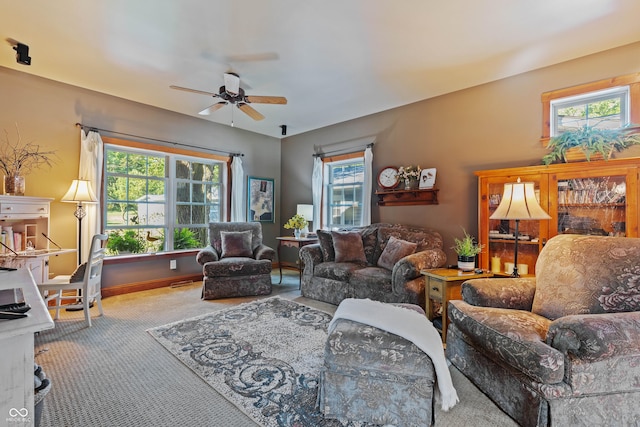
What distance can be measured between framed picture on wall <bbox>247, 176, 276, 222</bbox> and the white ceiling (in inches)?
87.9

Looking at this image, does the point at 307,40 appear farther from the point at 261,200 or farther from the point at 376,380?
the point at 261,200

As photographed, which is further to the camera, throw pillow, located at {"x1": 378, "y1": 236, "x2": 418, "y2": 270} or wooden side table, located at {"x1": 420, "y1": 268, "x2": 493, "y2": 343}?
throw pillow, located at {"x1": 378, "y1": 236, "x2": 418, "y2": 270}

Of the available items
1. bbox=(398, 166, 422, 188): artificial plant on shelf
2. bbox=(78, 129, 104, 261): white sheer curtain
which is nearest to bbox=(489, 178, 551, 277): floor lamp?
bbox=(398, 166, 422, 188): artificial plant on shelf

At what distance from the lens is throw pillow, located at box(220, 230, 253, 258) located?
4441 millimetres

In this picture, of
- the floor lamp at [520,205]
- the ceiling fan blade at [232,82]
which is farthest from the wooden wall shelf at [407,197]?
→ the ceiling fan blade at [232,82]

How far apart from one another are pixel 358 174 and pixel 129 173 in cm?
360

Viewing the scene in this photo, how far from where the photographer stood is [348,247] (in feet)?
13.2

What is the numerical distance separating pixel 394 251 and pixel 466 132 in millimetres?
1768

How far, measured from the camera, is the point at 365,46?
9.22 ft

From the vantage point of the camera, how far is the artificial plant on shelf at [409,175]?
4.18m

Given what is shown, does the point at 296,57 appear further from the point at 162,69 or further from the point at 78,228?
the point at 78,228

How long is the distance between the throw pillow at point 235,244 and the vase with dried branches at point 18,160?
229cm

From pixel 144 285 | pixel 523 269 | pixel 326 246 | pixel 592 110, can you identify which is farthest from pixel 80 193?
pixel 592 110

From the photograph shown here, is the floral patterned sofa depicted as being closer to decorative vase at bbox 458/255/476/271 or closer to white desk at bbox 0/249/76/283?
decorative vase at bbox 458/255/476/271
